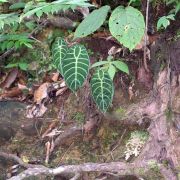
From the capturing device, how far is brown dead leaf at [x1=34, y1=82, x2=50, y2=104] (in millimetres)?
2584

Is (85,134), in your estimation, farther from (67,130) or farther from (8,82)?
(8,82)

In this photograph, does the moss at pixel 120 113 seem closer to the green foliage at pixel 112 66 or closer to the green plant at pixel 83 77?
the green plant at pixel 83 77

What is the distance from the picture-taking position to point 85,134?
7.52 ft

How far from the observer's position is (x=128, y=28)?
164 cm

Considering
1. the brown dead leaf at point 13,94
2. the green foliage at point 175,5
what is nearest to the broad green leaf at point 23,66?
the brown dead leaf at point 13,94

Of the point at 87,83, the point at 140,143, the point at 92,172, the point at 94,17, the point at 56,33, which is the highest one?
the point at 94,17

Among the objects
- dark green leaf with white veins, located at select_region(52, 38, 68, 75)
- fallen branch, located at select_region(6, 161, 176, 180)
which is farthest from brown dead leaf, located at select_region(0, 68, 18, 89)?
fallen branch, located at select_region(6, 161, 176, 180)

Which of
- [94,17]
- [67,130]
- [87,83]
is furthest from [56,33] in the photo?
[94,17]

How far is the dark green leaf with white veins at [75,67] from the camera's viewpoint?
Result: 6.79ft

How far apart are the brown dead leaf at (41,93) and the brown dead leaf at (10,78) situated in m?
0.25

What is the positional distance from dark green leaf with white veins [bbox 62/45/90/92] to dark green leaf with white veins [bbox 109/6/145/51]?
1.56ft

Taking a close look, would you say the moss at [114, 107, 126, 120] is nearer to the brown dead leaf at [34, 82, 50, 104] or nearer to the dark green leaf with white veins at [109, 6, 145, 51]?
the brown dead leaf at [34, 82, 50, 104]

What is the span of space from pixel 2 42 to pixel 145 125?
46.2 inches

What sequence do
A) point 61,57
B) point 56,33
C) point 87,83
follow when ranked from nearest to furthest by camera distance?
point 61,57 → point 87,83 → point 56,33
